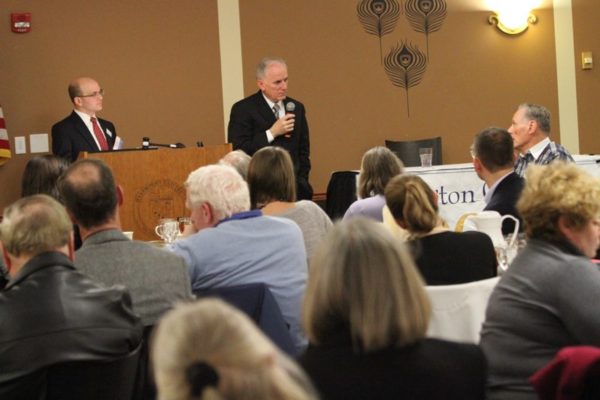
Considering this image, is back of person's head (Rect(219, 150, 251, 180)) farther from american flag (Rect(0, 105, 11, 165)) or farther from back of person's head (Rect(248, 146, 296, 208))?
american flag (Rect(0, 105, 11, 165))

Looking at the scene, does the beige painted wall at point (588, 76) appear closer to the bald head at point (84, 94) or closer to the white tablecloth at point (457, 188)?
the white tablecloth at point (457, 188)

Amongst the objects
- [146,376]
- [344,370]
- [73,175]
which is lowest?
[146,376]

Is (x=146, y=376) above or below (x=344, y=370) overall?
below

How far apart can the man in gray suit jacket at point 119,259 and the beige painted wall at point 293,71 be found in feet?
16.7

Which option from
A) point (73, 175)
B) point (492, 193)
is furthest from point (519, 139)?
point (73, 175)

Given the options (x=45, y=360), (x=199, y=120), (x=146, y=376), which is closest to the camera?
(x=45, y=360)

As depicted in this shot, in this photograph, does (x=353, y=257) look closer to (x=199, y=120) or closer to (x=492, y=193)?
(x=492, y=193)

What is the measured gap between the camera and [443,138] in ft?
29.9

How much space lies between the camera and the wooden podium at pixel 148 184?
5.50m

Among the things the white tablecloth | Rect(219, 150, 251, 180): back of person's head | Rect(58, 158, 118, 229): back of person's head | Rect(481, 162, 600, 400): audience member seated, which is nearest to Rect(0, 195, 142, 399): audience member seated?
Rect(58, 158, 118, 229): back of person's head

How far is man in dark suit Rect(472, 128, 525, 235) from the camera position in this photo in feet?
15.6

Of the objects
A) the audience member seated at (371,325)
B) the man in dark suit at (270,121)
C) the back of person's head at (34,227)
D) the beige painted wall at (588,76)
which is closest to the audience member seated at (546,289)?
the audience member seated at (371,325)

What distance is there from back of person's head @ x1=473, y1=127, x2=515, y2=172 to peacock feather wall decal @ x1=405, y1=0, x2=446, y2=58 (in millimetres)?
4210

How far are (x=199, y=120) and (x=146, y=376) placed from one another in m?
5.82
